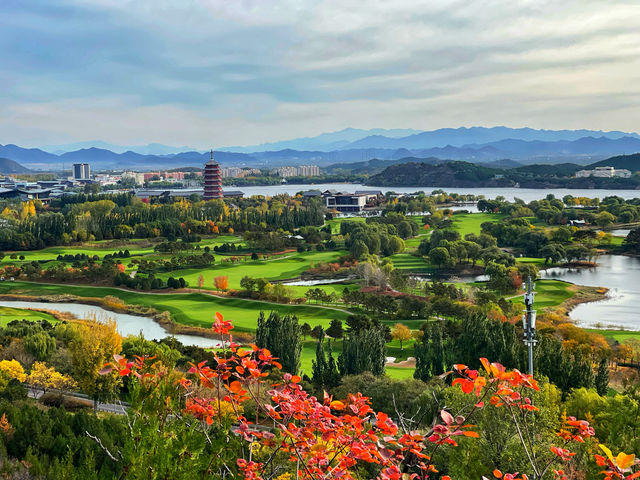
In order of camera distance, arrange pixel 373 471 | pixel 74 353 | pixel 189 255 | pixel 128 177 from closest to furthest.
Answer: pixel 373 471 → pixel 74 353 → pixel 189 255 → pixel 128 177

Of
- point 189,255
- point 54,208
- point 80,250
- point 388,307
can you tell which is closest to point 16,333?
point 388,307

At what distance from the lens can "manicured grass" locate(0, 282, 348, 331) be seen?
3256cm

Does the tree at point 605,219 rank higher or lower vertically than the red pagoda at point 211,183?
lower

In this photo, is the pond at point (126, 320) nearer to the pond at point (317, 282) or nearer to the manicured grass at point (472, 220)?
the pond at point (317, 282)

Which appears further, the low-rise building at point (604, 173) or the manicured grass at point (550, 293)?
the low-rise building at point (604, 173)

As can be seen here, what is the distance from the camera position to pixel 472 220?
251 feet

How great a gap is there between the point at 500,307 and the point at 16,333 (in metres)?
22.5

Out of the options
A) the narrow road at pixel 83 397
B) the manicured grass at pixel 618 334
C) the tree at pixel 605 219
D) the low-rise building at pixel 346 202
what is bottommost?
the manicured grass at pixel 618 334

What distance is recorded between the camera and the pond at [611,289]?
105 feet

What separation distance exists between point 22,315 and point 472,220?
56586 millimetres

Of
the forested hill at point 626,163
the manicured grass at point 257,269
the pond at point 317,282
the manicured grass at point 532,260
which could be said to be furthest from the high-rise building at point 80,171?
the manicured grass at point 532,260

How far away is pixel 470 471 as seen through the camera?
8.38m

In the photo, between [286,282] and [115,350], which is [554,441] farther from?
[286,282]

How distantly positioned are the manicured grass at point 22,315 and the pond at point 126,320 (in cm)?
165
